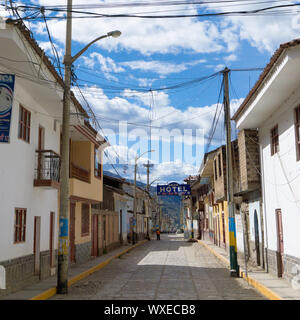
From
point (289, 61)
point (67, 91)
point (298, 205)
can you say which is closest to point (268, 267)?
point (298, 205)

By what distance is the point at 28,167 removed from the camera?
1298 centimetres

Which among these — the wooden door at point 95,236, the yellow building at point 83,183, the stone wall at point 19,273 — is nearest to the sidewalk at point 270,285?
the stone wall at point 19,273

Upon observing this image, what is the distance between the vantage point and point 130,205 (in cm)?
A: 4300

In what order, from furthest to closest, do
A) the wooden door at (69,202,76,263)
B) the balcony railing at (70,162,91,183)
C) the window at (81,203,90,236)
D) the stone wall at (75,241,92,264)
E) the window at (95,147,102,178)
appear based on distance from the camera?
the window at (95,147,102,178)
the window at (81,203,90,236)
the stone wall at (75,241,92,264)
the wooden door at (69,202,76,263)
the balcony railing at (70,162,91,183)

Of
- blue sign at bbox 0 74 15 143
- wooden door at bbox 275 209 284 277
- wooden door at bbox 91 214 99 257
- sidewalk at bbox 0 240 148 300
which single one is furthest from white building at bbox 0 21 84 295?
wooden door at bbox 91 214 99 257

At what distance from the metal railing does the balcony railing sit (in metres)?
2.28

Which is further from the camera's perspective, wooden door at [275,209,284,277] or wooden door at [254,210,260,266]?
wooden door at [254,210,260,266]

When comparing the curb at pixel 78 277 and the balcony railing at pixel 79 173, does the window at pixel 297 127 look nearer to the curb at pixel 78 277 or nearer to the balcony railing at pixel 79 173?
the curb at pixel 78 277

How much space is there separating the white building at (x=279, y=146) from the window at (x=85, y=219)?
9.34 metres

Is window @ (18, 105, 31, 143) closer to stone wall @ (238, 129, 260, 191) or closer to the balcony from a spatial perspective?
the balcony

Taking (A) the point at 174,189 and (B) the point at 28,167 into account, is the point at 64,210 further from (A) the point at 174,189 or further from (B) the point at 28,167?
(A) the point at 174,189

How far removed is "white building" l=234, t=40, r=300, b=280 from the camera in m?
10.6

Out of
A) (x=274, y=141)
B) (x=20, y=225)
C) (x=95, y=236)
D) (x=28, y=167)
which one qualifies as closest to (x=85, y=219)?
(x=95, y=236)

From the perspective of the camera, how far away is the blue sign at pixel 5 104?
9133 millimetres
